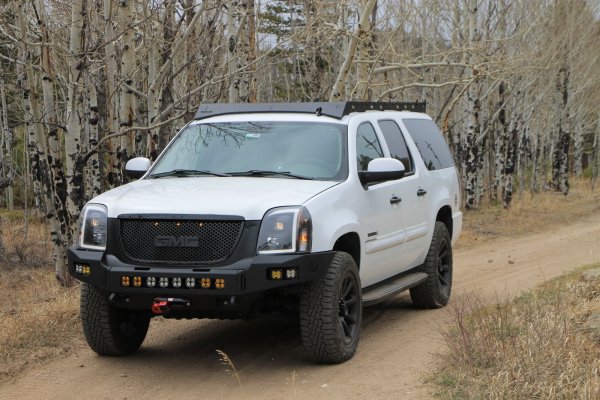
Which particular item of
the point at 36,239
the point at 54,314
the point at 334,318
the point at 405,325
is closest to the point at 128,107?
the point at 54,314

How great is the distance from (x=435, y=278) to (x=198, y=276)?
3.79m

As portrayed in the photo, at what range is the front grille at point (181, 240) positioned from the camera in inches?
249

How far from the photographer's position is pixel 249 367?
22.9 ft

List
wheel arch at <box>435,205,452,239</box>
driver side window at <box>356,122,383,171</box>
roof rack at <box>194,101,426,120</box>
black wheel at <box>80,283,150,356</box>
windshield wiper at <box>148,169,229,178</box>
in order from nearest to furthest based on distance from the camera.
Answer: black wheel at <box>80,283,150,356</box> → windshield wiper at <box>148,169,229,178</box> → driver side window at <box>356,122,383,171</box> → roof rack at <box>194,101,426,120</box> → wheel arch at <box>435,205,452,239</box>

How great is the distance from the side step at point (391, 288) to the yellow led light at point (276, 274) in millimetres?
1421

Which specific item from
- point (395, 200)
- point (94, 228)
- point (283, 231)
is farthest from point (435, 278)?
point (94, 228)

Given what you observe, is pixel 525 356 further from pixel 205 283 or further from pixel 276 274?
pixel 205 283

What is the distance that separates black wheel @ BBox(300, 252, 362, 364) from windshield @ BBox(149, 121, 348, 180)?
936mm

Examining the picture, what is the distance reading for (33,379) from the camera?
677cm

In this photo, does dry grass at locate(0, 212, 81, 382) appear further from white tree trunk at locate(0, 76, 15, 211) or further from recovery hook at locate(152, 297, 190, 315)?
white tree trunk at locate(0, 76, 15, 211)

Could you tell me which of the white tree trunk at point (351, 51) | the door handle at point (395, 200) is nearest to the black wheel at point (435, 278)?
the door handle at point (395, 200)

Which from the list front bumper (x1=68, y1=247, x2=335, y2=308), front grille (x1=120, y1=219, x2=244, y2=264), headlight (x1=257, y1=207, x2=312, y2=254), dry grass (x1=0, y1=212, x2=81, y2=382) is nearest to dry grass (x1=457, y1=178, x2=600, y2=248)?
dry grass (x1=0, y1=212, x2=81, y2=382)

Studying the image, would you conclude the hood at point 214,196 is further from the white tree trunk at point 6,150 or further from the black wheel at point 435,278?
the white tree trunk at point 6,150

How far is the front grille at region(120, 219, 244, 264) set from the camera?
6.31 m
